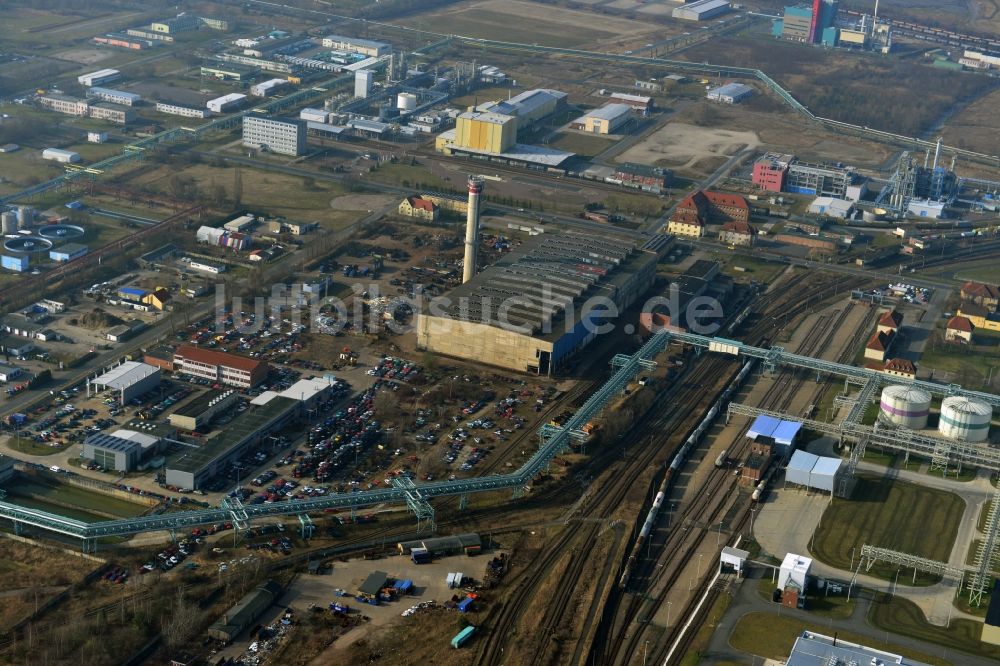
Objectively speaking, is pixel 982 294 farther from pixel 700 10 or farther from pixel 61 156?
pixel 700 10

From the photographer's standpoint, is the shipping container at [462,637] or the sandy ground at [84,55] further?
the sandy ground at [84,55]

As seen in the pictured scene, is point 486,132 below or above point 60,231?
above

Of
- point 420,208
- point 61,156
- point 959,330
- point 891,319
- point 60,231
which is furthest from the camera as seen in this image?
point 61,156

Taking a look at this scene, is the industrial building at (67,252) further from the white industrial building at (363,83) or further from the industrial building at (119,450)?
the white industrial building at (363,83)

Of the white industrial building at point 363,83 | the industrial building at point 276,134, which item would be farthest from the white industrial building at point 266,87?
the industrial building at point 276,134

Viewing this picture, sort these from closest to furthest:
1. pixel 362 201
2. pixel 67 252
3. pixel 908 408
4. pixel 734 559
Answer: pixel 734 559
pixel 908 408
pixel 67 252
pixel 362 201

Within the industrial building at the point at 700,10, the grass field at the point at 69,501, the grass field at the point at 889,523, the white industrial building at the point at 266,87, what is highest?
the industrial building at the point at 700,10

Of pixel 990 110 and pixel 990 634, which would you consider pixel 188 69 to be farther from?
pixel 990 634

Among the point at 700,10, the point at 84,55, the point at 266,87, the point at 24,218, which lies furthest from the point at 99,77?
the point at 700,10
